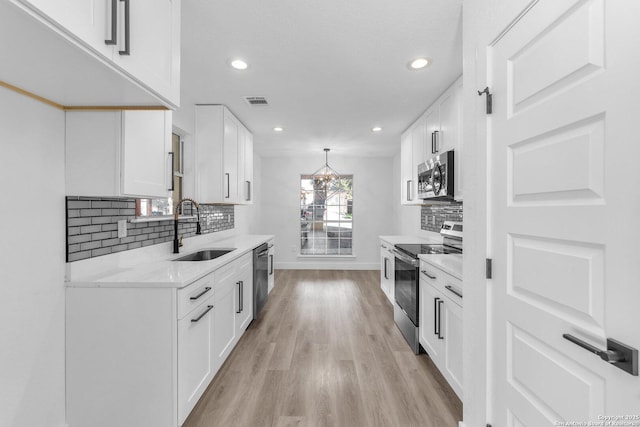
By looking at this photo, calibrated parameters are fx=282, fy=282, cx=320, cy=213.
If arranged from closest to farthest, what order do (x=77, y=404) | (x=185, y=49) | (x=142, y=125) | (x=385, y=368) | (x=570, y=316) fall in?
(x=570, y=316)
(x=77, y=404)
(x=142, y=125)
(x=185, y=49)
(x=385, y=368)

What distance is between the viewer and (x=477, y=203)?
1448 mm

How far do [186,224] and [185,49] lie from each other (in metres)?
1.66

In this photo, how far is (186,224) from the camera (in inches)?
117

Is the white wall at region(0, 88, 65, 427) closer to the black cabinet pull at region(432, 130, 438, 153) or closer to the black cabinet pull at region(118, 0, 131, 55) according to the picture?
the black cabinet pull at region(118, 0, 131, 55)

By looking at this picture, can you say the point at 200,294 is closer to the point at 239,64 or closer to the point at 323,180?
the point at 239,64

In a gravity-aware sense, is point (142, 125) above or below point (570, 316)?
above

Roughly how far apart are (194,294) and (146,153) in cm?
94

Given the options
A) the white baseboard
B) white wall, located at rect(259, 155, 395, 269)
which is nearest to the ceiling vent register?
white wall, located at rect(259, 155, 395, 269)

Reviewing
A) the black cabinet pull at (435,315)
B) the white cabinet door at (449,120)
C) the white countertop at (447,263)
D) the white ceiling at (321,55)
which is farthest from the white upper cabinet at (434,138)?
the black cabinet pull at (435,315)

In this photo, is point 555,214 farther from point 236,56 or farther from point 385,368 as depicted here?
point 236,56

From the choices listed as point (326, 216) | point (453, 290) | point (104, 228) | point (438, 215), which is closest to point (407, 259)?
point (453, 290)

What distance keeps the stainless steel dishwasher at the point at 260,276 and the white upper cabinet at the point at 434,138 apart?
2063mm

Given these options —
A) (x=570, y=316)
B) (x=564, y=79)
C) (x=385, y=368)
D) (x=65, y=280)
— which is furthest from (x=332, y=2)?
(x=385, y=368)

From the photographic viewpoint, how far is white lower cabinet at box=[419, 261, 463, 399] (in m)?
1.88
